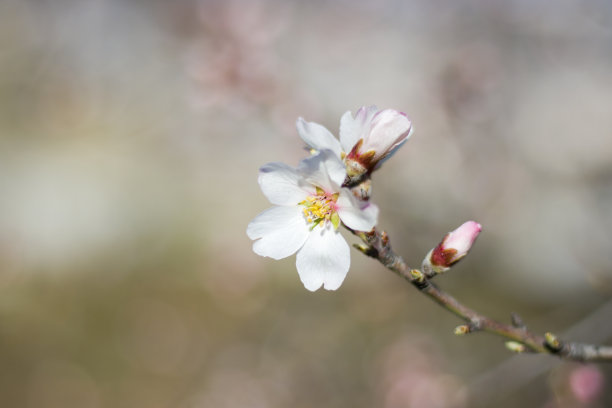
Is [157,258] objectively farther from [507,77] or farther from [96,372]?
[507,77]

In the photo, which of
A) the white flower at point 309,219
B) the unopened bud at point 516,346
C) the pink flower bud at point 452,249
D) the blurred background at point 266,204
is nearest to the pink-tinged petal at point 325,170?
the white flower at point 309,219

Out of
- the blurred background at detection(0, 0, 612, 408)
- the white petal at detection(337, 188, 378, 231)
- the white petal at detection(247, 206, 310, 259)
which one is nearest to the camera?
the white petal at detection(337, 188, 378, 231)

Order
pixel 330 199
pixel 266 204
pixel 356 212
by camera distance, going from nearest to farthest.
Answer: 1. pixel 356 212
2. pixel 330 199
3. pixel 266 204

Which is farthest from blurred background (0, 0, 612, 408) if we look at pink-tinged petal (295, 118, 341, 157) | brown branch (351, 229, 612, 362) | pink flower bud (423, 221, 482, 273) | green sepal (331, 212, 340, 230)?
pink-tinged petal (295, 118, 341, 157)

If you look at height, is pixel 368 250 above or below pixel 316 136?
below

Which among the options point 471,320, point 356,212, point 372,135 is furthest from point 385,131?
point 471,320

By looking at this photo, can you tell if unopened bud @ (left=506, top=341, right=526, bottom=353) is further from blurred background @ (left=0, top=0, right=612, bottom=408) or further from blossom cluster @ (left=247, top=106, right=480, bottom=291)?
blurred background @ (left=0, top=0, right=612, bottom=408)

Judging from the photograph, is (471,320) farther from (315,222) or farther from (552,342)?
(315,222)
